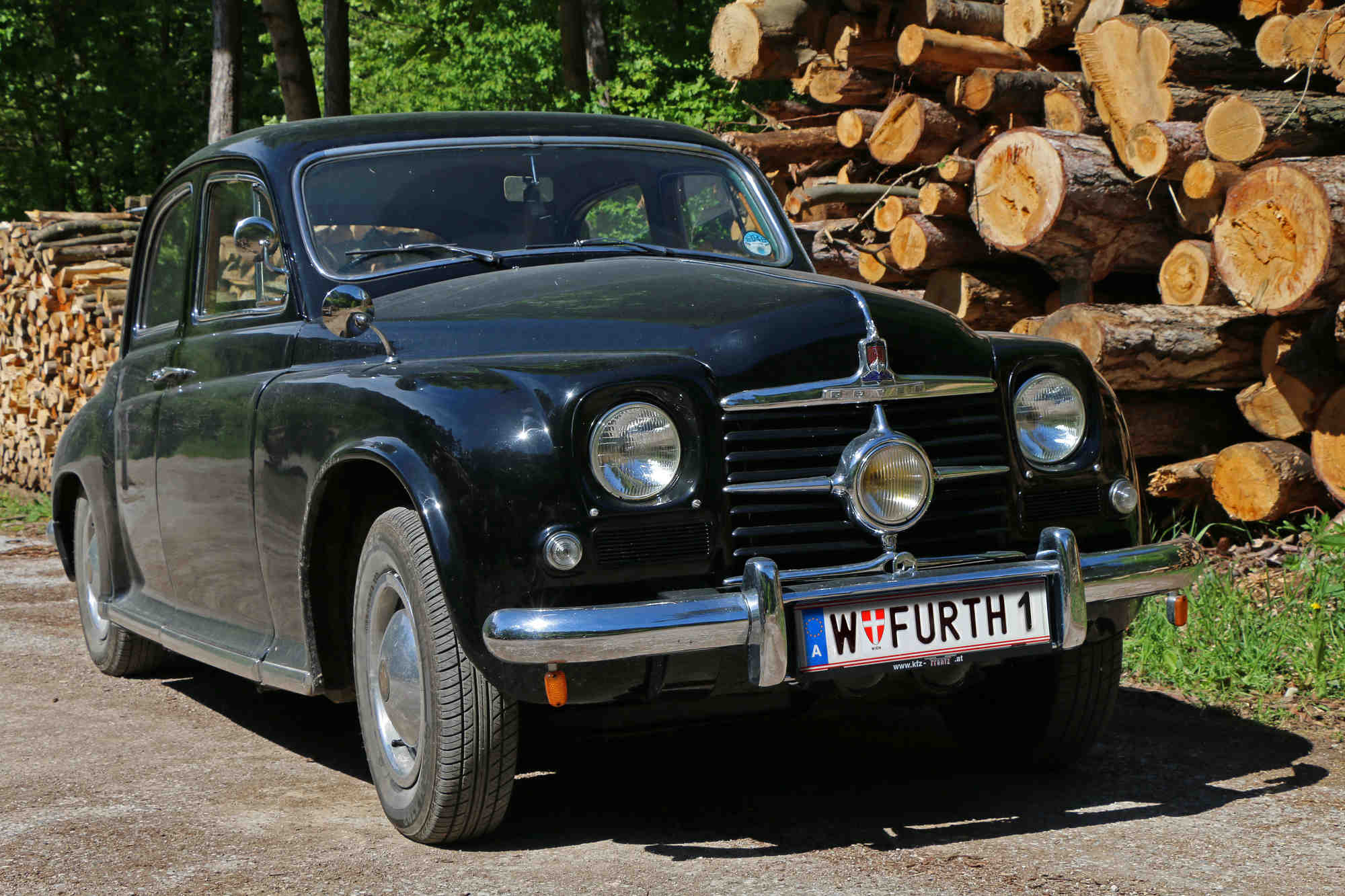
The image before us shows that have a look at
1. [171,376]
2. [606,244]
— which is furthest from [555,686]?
[171,376]

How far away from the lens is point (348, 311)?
4.13m

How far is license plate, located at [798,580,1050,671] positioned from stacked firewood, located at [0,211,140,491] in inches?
341

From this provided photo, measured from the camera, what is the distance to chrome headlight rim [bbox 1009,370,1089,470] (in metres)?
3.79

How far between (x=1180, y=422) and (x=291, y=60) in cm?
926

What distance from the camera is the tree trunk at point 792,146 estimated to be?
9.30 metres

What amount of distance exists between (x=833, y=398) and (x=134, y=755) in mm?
2548

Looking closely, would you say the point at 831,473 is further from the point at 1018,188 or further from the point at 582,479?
the point at 1018,188

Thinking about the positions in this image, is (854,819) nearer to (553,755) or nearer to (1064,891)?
(1064,891)

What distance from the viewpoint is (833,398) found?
3.50 metres

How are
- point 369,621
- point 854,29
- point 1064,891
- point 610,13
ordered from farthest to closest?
point 610,13, point 854,29, point 369,621, point 1064,891

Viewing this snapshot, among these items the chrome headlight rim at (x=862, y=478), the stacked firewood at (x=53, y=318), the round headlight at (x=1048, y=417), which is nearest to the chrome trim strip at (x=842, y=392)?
the chrome headlight rim at (x=862, y=478)

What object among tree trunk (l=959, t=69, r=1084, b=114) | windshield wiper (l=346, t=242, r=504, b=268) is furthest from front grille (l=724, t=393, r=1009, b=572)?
tree trunk (l=959, t=69, r=1084, b=114)

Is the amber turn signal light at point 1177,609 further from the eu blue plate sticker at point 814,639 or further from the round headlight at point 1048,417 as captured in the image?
the eu blue plate sticker at point 814,639

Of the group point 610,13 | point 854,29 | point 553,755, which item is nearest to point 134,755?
point 553,755
